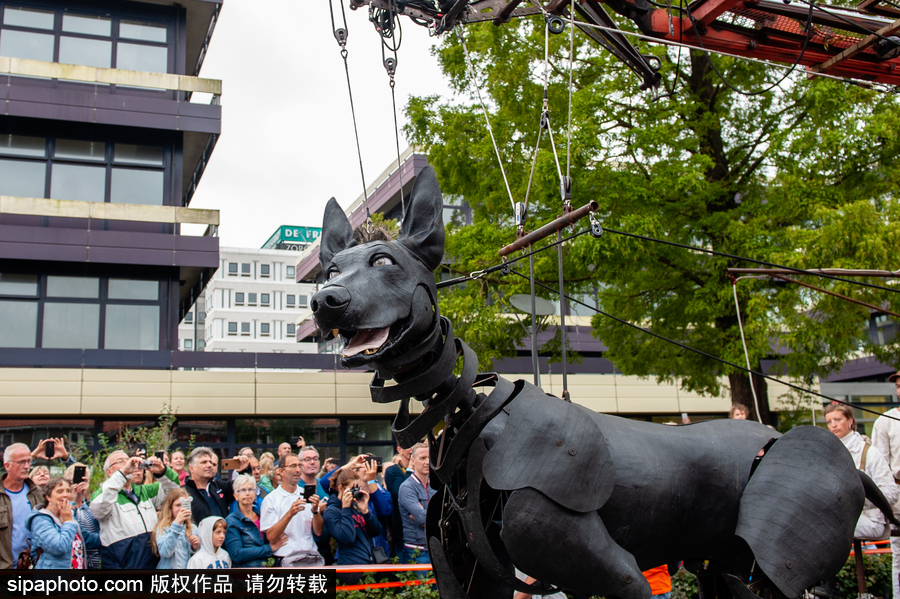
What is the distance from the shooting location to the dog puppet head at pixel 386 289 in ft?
8.82

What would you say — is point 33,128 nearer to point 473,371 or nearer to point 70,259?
point 70,259

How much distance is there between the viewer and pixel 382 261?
2912 mm

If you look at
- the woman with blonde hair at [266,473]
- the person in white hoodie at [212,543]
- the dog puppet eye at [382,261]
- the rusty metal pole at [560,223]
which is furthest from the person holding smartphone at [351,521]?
the dog puppet eye at [382,261]

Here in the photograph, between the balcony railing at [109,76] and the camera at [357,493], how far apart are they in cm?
2200

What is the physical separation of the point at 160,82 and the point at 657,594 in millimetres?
24848

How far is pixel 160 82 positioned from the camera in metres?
25.7

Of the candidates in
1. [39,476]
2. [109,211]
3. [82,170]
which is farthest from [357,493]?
[82,170]

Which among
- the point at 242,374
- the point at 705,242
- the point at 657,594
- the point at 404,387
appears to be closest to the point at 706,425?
the point at 404,387

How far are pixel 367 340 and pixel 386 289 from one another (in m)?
0.21

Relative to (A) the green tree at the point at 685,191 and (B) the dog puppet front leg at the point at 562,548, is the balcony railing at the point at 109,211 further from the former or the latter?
(B) the dog puppet front leg at the point at 562,548

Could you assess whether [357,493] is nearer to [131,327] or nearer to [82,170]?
[131,327]

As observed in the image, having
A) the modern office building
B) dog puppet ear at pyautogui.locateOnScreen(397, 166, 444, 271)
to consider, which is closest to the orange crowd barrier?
dog puppet ear at pyautogui.locateOnScreen(397, 166, 444, 271)

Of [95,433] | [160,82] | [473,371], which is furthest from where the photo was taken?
[160,82]

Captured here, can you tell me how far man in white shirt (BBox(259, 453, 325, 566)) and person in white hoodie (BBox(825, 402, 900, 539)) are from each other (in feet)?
14.9
